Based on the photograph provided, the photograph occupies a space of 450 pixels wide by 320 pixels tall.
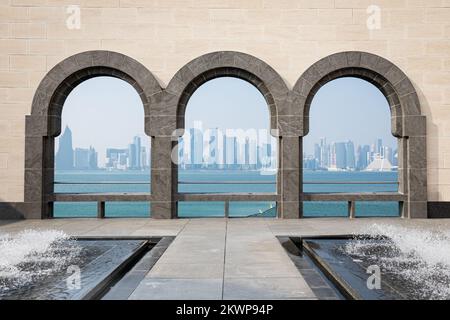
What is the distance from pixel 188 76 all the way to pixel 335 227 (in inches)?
227

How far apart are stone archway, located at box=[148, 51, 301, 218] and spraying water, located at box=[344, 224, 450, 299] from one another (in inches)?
110

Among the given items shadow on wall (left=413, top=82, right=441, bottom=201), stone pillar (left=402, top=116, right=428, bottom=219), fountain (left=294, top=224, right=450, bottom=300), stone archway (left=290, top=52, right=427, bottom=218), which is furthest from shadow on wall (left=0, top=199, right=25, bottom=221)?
shadow on wall (left=413, top=82, right=441, bottom=201)

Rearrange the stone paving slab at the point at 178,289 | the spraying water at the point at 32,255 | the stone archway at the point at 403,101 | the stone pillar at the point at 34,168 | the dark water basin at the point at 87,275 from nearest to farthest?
1. the stone paving slab at the point at 178,289
2. the dark water basin at the point at 87,275
3. the spraying water at the point at 32,255
4. the stone pillar at the point at 34,168
5. the stone archway at the point at 403,101

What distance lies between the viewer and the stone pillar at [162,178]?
36.6 ft

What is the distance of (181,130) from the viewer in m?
11.3

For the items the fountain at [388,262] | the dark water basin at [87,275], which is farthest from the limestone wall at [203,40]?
the dark water basin at [87,275]

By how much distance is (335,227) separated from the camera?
9523 millimetres

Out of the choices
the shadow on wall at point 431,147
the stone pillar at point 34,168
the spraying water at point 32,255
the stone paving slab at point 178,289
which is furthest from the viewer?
the shadow on wall at point 431,147

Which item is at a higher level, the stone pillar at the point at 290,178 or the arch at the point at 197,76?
the arch at the point at 197,76

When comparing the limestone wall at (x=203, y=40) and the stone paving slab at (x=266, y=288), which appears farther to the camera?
the limestone wall at (x=203, y=40)

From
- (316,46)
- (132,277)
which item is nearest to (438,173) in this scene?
(316,46)

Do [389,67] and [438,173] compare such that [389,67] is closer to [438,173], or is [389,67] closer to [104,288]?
[438,173]

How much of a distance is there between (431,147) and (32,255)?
10627mm

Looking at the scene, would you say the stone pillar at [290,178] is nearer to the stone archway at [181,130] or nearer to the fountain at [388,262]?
the stone archway at [181,130]
